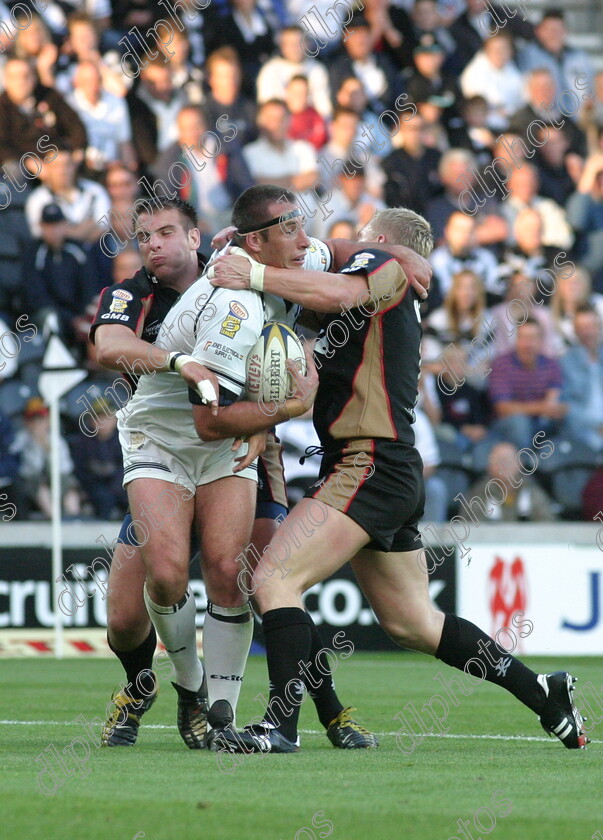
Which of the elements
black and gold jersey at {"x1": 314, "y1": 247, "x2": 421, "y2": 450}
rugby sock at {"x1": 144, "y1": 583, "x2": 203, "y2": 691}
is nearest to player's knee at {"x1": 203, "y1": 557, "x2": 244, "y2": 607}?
rugby sock at {"x1": 144, "y1": 583, "x2": 203, "y2": 691}

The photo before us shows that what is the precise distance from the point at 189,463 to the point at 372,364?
911 millimetres

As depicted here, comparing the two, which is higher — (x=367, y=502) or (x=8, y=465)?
(x=367, y=502)

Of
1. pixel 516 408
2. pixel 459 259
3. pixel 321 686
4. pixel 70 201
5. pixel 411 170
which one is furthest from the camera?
pixel 411 170

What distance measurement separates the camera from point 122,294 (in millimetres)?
6297

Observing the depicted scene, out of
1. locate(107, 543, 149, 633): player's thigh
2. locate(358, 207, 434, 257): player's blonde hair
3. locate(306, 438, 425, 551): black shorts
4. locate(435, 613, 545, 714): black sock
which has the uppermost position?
locate(358, 207, 434, 257): player's blonde hair

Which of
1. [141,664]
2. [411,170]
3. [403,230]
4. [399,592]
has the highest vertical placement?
[411,170]

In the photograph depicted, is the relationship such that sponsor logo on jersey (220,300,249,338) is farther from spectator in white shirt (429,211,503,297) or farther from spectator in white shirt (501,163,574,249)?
spectator in white shirt (501,163,574,249)

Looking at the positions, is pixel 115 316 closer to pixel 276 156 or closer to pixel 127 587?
pixel 127 587

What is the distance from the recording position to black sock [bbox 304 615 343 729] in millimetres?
6438

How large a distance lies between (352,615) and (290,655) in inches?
328

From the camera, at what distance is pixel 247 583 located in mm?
6172

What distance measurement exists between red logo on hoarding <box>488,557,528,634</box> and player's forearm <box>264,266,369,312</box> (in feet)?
28.0

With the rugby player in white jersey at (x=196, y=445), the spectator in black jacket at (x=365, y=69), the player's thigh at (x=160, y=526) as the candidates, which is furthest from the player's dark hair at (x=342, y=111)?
the player's thigh at (x=160, y=526)

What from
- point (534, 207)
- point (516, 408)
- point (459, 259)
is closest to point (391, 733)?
point (516, 408)
